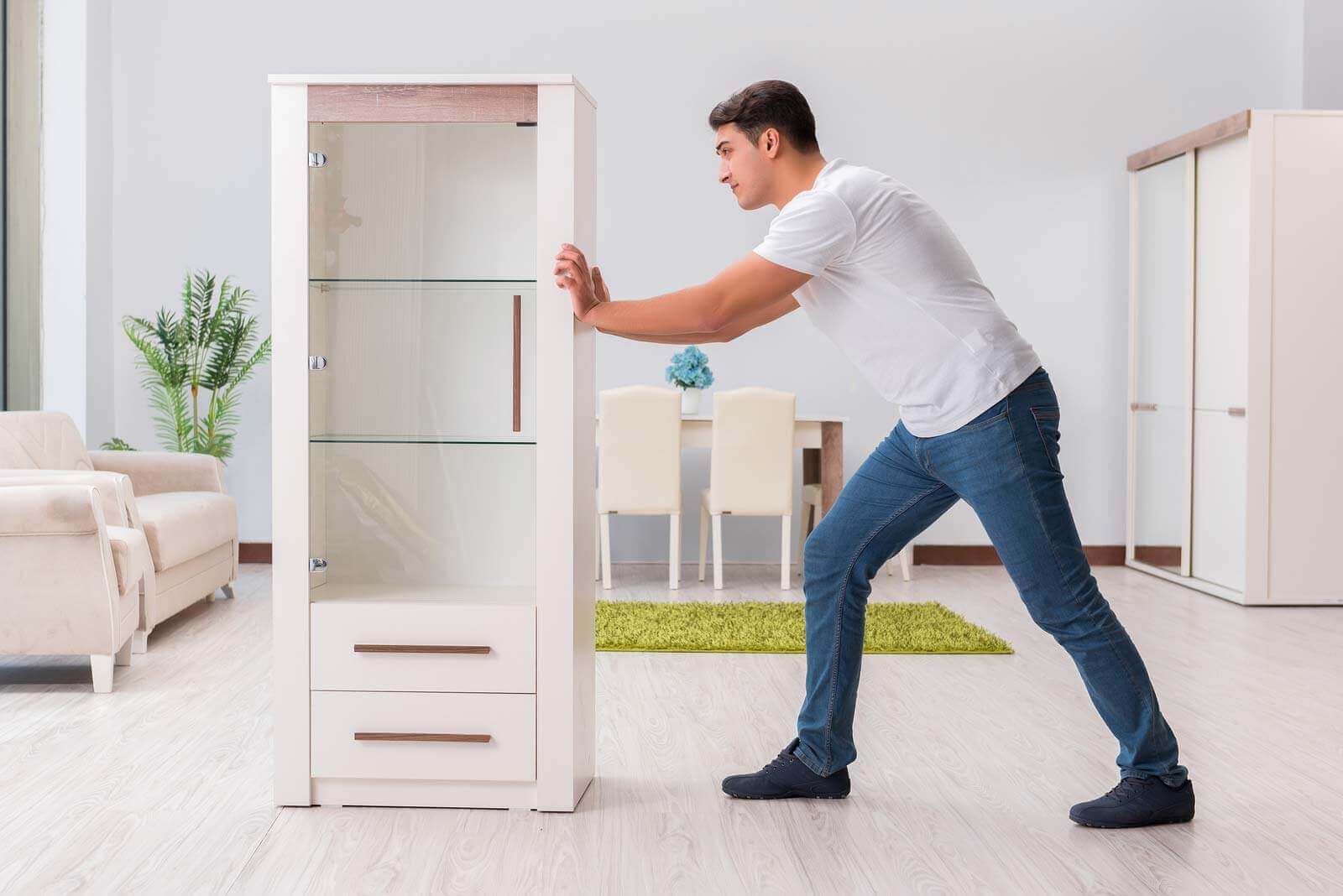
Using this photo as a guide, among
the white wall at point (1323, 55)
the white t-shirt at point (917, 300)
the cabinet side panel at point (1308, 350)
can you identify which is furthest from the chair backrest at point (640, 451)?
the white wall at point (1323, 55)

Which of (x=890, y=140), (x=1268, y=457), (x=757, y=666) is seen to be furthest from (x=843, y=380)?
(x=757, y=666)

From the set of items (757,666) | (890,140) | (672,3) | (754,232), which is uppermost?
(672,3)

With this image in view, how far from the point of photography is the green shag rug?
3.89 m

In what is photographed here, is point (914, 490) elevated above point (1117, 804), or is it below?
above

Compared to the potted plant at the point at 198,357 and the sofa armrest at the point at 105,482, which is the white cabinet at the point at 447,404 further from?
the potted plant at the point at 198,357

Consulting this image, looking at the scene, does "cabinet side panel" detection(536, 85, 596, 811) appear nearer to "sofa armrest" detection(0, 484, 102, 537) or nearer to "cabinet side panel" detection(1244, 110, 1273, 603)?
"sofa armrest" detection(0, 484, 102, 537)

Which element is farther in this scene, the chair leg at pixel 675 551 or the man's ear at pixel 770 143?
the chair leg at pixel 675 551

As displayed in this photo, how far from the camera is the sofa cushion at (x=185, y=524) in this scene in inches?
153

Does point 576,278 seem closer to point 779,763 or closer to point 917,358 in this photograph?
point 917,358

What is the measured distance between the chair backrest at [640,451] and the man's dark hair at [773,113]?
292 cm

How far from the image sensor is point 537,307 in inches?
89.3

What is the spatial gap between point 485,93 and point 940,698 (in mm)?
1964

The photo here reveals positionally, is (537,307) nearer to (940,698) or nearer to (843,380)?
(940,698)

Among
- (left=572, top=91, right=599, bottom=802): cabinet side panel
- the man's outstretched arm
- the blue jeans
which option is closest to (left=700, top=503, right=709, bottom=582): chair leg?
(left=572, top=91, right=599, bottom=802): cabinet side panel
